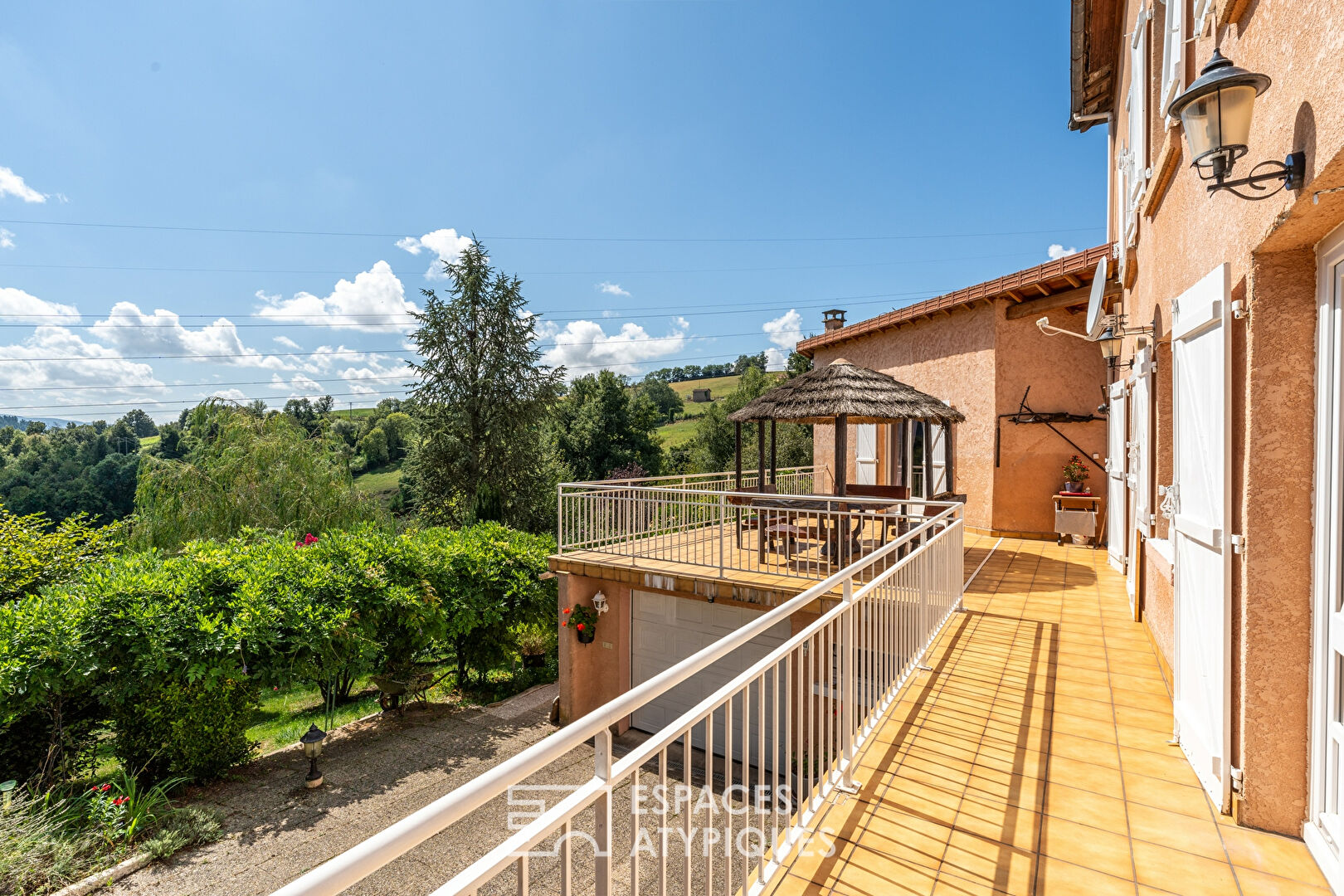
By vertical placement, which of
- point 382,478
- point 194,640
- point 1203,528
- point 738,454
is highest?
point 738,454

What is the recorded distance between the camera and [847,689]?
2975 millimetres

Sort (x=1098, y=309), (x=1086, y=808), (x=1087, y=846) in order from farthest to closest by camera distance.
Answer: (x=1098, y=309) → (x=1086, y=808) → (x=1087, y=846)

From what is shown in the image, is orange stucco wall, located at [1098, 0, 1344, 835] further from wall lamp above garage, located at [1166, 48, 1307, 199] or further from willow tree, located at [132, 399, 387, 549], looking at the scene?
willow tree, located at [132, 399, 387, 549]

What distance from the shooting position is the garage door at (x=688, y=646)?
838cm

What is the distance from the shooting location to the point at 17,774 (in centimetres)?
660

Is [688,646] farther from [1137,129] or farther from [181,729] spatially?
[1137,129]

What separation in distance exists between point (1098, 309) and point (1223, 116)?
206 inches

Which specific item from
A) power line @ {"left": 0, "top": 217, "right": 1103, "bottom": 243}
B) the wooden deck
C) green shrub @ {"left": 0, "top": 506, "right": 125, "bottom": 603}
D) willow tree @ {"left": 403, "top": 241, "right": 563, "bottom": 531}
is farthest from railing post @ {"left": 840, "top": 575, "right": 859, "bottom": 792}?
power line @ {"left": 0, "top": 217, "right": 1103, "bottom": 243}

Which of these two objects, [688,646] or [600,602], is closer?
[688,646]

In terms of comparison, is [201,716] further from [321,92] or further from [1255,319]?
[321,92]

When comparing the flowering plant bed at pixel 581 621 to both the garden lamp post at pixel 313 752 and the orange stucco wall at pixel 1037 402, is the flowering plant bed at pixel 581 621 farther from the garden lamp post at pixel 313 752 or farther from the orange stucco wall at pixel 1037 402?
the orange stucco wall at pixel 1037 402

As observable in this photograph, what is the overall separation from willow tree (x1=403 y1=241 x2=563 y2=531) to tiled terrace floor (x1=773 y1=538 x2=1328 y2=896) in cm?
1524

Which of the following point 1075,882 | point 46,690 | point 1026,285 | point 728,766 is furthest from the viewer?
point 1026,285

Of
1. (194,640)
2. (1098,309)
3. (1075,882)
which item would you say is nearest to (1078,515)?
(1098,309)
